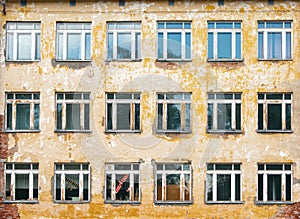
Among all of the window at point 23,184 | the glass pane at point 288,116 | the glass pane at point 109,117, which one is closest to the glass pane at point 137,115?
the glass pane at point 109,117

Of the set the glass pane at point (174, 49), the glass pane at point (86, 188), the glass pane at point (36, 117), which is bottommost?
the glass pane at point (86, 188)

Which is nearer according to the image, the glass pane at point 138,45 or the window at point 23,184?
the window at point 23,184

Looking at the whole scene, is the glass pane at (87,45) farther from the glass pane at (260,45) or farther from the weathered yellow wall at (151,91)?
the glass pane at (260,45)

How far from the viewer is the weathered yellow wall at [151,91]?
17609 mm

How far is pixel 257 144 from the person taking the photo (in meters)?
17.7

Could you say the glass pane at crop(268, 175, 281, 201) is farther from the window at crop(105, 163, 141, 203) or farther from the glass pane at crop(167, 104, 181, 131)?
the window at crop(105, 163, 141, 203)

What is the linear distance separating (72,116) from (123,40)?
124 inches

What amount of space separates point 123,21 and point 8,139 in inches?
220

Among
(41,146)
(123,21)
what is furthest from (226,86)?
(41,146)

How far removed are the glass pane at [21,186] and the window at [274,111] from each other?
319 inches

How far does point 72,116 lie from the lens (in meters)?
18.1

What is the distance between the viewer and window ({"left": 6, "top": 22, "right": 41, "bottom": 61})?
59.7 feet

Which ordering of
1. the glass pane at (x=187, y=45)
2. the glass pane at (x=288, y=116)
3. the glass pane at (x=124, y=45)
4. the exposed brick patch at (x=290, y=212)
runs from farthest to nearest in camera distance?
the glass pane at (x=124, y=45) < the glass pane at (x=187, y=45) < the glass pane at (x=288, y=116) < the exposed brick patch at (x=290, y=212)

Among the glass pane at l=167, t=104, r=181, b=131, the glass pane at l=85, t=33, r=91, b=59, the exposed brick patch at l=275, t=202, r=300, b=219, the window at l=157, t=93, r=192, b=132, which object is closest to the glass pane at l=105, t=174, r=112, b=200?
the window at l=157, t=93, r=192, b=132
